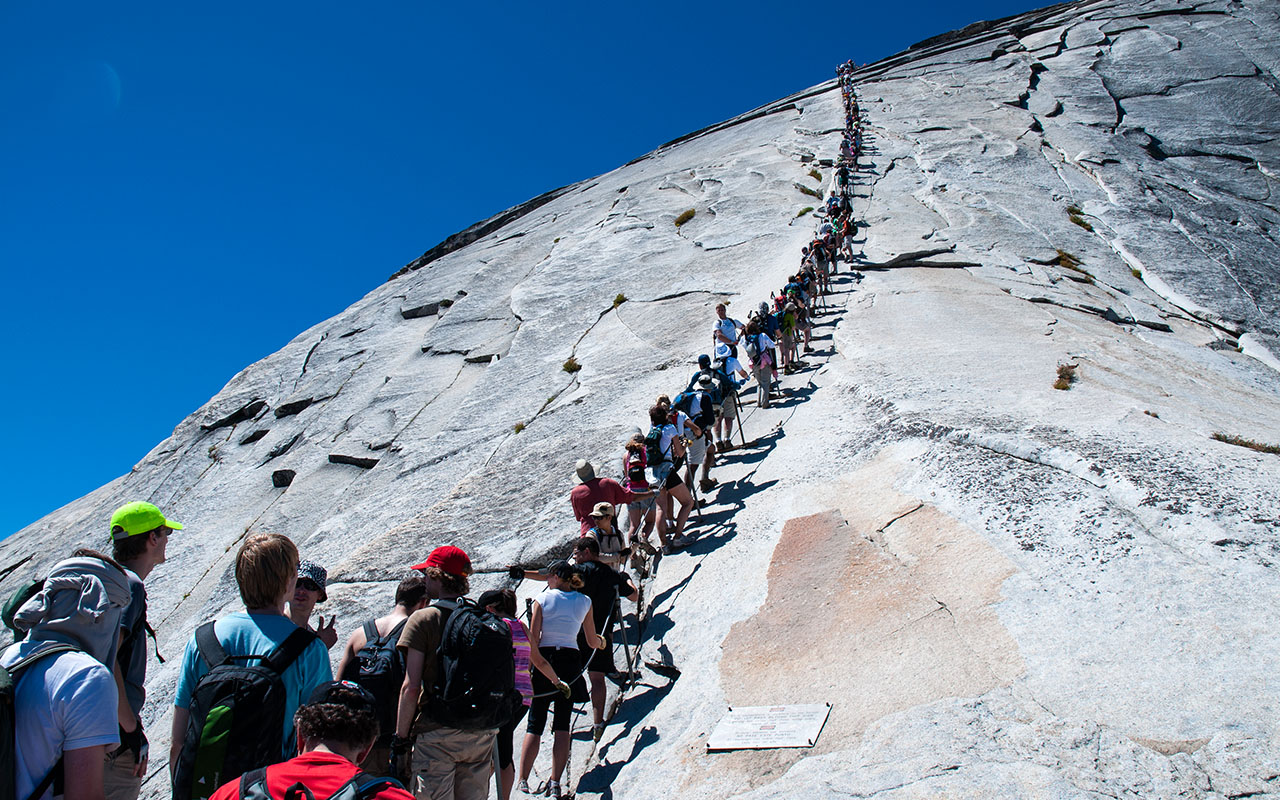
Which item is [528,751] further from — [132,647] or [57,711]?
[57,711]

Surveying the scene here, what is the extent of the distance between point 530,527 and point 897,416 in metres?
5.20

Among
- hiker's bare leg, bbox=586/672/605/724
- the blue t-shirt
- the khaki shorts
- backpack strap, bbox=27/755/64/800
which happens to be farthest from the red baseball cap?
the khaki shorts

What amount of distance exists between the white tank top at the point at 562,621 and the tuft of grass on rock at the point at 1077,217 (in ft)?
74.8

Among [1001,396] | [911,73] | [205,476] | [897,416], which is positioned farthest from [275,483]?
[911,73]

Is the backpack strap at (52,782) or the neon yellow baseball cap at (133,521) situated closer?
the backpack strap at (52,782)

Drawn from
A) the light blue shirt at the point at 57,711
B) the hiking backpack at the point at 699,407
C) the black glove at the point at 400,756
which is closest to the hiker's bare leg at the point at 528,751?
the black glove at the point at 400,756

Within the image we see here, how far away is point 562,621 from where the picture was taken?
6.01 m

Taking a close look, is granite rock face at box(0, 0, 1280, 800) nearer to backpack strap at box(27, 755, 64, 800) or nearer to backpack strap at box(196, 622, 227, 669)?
backpack strap at box(196, 622, 227, 669)

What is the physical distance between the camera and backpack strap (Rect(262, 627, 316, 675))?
3.45 meters

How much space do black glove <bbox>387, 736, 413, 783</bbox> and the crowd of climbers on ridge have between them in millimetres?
11

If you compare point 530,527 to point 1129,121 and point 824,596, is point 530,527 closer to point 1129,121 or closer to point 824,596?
point 824,596

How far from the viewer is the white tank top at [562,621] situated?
6.00m

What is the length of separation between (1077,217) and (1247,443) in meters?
18.3

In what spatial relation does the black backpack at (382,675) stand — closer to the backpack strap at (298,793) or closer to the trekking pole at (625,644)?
the backpack strap at (298,793)
